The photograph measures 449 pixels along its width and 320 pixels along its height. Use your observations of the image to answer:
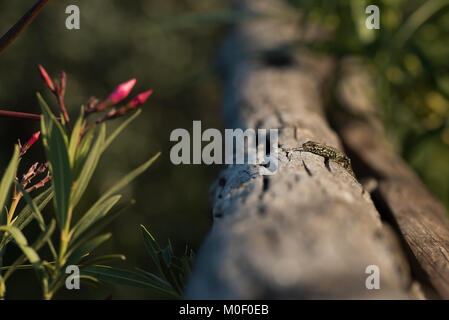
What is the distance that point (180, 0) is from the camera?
11.3 ft

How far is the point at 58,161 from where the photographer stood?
1.83 ft

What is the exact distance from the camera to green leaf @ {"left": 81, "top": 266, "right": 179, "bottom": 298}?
627 millimetres

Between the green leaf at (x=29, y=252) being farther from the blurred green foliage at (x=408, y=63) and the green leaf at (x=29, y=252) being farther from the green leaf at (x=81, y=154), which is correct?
the blurred green foliage at (x=408, y=63)

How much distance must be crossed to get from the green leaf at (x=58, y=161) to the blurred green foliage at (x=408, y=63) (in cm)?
114

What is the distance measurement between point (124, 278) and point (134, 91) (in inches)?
99.5

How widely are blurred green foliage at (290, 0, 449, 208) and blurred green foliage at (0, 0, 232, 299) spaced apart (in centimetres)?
104

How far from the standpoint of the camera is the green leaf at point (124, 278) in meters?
0.63

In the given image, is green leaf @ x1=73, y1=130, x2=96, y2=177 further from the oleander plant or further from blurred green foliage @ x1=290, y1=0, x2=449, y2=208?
blurred green foliage @ x1=290, y1=0, x2=449, y2=208

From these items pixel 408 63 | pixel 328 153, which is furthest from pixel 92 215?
pixel 408 63

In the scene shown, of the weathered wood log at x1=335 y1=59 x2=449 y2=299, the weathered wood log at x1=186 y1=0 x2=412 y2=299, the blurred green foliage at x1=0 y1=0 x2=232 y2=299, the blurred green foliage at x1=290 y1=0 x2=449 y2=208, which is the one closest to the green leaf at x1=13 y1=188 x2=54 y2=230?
the weathered wood log at x1=186 y1=0 x2=412 y2=299

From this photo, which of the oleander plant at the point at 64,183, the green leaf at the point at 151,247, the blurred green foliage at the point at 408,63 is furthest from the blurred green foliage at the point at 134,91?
the oleander plant at the point at 64,183

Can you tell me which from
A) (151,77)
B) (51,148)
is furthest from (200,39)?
(51,148)

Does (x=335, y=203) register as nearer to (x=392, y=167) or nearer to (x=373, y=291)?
(x=373, y=291)

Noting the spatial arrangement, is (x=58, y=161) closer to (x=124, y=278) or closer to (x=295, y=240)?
(x=124, y=278)
